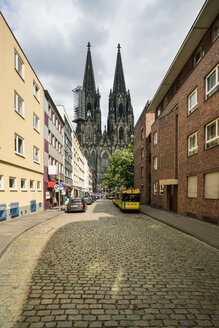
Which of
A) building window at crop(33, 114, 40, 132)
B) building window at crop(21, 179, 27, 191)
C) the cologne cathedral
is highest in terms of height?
the cologne cathedral

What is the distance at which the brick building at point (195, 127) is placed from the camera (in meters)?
11.8

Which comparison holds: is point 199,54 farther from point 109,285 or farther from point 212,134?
point 109,285

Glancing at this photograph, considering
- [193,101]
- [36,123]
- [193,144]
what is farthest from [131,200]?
[36,123]

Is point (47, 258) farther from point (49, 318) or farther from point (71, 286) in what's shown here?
point (49, 318)

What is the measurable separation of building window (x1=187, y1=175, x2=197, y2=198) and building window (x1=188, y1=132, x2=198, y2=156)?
1.73 metres

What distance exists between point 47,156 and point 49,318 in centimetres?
2040

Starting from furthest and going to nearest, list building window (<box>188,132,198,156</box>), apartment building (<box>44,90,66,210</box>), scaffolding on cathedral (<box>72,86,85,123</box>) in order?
scaffolding on cathedral (<box>72,86,85,123</box>) < apartment building (<box>44,90,66,210</box>) < building window (<box>188,132,198,156</box>)

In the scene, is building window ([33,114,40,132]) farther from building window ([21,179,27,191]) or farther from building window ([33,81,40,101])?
building window ([21,179,27,191])

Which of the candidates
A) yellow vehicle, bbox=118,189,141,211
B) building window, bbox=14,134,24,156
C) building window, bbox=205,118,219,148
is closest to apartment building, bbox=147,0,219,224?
building window, bbox=205,118,219,148

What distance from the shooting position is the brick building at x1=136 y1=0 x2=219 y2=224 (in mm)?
11812

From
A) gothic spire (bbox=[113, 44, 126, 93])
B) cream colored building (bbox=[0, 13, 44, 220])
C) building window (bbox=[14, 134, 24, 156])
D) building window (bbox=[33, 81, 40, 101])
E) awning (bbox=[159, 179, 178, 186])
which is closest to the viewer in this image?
cream colored building (bbox=[0, 13, 44, 220])

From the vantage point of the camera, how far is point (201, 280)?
4.37 meters

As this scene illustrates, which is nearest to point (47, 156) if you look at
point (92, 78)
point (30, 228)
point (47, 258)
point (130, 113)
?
point (30, 228)

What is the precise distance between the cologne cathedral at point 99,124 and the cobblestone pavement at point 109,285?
92932mm
